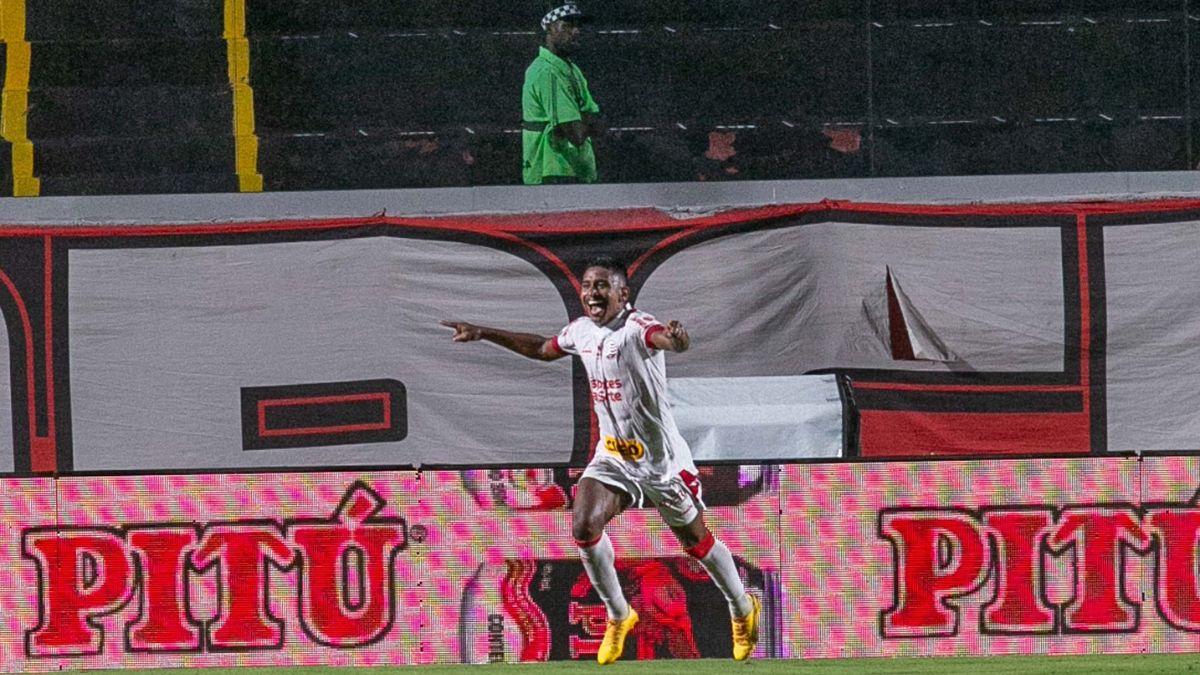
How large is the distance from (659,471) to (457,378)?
3930 mm

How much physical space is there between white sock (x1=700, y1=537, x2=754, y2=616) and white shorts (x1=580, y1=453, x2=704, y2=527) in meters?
0.18

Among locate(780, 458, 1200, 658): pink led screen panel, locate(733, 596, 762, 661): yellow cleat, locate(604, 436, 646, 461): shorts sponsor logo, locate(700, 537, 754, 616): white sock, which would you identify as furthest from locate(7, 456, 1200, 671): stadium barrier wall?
locate(604, 436, 646, 461): shorts sponsor logo

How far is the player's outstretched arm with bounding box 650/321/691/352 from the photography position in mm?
8969

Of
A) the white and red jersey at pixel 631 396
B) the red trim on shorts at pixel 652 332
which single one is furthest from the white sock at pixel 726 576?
the red trim on shorts at pixel 652 332

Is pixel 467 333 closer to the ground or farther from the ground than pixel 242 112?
closer to the ground

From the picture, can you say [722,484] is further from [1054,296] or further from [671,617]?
[1054,296]

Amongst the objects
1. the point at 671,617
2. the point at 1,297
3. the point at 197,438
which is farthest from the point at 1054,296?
the point at 1,297

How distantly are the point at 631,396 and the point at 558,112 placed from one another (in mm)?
4040

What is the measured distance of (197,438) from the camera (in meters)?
13.4

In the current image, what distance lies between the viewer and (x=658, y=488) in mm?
9578

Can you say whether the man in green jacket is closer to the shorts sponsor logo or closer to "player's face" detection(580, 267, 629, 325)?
"player's face" detection(580, 267, 629, 325)

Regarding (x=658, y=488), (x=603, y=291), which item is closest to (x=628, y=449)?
(x=658, y=488)

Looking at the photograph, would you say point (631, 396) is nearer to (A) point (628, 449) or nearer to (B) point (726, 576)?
(A) point (628, 449)

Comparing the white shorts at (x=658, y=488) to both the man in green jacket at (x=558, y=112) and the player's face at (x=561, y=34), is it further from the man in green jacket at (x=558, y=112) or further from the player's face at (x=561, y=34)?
the player's face at (x=561, y=34)
